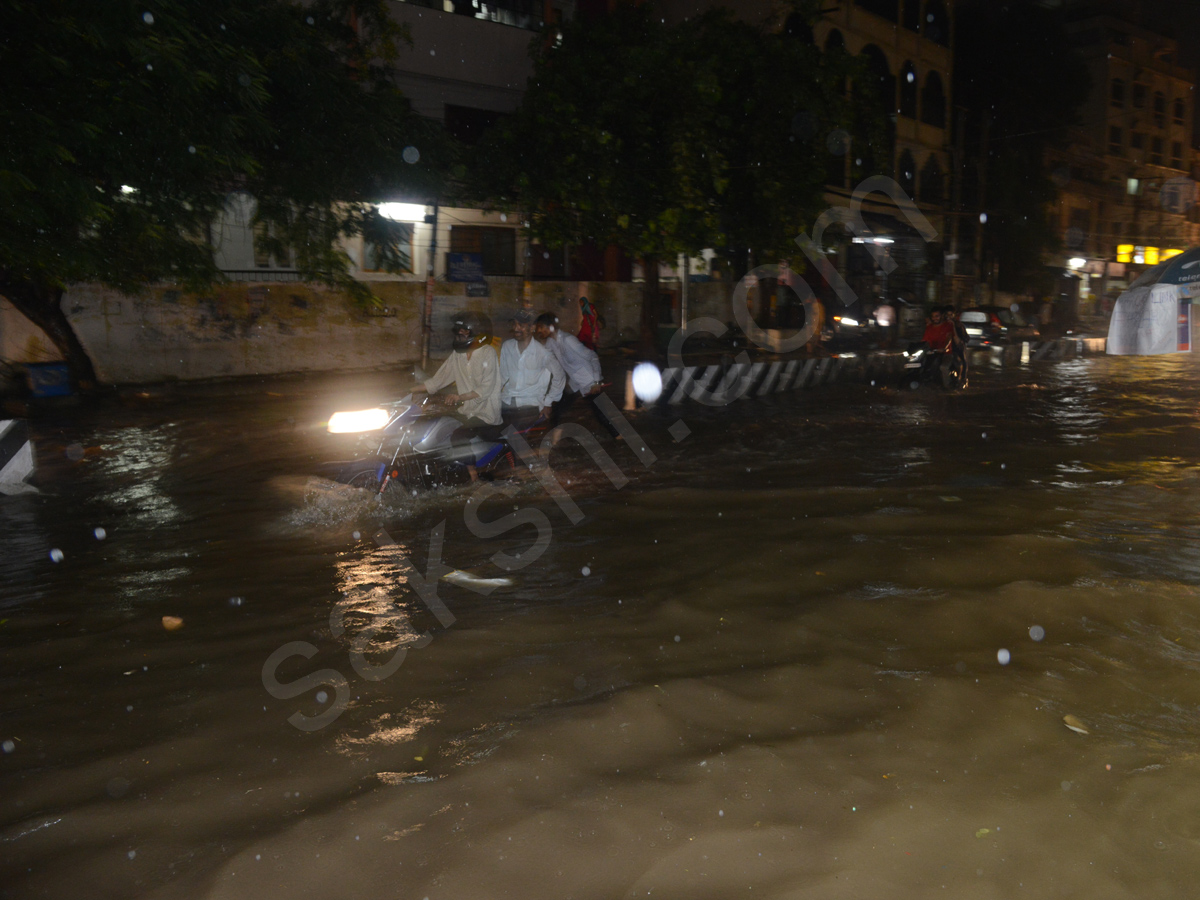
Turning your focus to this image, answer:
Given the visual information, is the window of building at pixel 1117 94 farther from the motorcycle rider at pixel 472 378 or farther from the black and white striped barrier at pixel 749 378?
the motorcycle rider at pixel 472 378

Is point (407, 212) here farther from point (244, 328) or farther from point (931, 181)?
point (931, 181)

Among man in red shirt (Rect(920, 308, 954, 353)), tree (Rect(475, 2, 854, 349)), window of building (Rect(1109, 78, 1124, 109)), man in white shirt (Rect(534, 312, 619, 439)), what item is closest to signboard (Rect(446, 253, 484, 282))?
tree (Rect(475, 2, 854, 349))

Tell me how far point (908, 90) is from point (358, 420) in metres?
32.9

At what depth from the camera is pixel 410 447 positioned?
24.0ft

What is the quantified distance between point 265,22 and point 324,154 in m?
Answer: 1.60

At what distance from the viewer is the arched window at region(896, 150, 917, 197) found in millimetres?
33562

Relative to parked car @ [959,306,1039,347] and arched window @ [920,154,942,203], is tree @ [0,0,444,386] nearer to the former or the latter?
parked car @ [959,306,1039,347]

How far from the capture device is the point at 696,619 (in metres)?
4.79

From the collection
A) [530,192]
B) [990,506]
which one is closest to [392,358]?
[530,192]

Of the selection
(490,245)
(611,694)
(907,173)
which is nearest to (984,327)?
(907,173)

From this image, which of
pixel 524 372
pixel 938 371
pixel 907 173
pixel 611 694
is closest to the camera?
pixel 611 694

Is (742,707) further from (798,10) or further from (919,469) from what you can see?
(798,10)

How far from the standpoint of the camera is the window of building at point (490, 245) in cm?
2216

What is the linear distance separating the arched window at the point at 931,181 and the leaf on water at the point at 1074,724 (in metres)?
35.2
